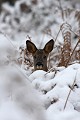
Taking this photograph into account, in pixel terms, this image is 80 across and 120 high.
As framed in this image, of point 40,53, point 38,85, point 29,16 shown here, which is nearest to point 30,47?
point 40,53

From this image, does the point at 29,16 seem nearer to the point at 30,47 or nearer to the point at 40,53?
the point at 40,53

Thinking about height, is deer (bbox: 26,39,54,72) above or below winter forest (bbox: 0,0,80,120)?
above

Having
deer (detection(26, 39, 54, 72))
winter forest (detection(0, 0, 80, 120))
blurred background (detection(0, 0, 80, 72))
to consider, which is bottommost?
winter forest (detection(0, 0, 80, 120))

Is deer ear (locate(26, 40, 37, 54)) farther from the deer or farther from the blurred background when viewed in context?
the blurred background

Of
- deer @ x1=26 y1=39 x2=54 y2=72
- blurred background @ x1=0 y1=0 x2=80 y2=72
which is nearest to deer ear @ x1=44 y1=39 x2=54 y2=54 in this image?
deer @ x1=26 y1=39 x2=54 y2=72

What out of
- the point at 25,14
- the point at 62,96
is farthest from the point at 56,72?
the point at 25,14

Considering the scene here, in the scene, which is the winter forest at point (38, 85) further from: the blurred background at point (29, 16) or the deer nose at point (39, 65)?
the blurred background at point (29, 16)

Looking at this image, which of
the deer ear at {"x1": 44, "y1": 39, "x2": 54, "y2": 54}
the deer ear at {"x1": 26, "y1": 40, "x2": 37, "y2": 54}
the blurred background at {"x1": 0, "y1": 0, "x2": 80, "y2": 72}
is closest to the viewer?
the deer ear at {"x1": 26, "y1": 40, "x2": 37, "y2": 54}

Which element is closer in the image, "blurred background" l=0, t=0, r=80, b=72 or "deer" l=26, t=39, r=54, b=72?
"deer" l=26, t=39, r=54, b=72

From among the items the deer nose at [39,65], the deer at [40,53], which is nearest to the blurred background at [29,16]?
the deer at [40,53]

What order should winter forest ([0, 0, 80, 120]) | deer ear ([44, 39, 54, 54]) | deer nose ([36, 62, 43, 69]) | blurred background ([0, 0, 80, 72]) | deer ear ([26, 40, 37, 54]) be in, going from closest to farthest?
1. winter forest ([0, 0, 80, 120])
2. deer nose ([36, 62, 43, 69])
3. deer ear ([26, 40, 37, 54])
4. deer ear ([44, 39, 54, 54])
5. blurred background ([0, 0, 80, 72])

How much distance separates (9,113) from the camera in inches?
186

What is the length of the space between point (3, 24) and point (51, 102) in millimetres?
9893

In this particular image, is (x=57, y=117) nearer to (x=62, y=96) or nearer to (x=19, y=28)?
(x=62, y=96)
